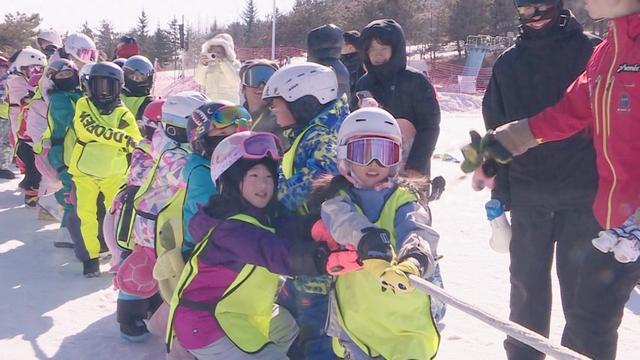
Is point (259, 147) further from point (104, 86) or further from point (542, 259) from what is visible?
point (104, 86)

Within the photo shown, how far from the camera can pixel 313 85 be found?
3646mm

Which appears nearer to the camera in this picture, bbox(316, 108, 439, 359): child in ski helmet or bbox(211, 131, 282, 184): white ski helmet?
bbox(316, 108, 439, 359): child in ski helmet

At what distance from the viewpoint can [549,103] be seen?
126 inches

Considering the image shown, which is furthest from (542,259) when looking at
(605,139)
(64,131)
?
(64,131)

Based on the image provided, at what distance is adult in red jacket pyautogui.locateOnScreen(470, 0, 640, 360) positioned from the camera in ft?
8.14

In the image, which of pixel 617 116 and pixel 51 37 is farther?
pixel 51 37

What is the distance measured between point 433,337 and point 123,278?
7.60 feet

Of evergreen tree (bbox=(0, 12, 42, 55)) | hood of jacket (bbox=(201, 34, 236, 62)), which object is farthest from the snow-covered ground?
evergreen tree (bbox=(0, 12, 42, 55))

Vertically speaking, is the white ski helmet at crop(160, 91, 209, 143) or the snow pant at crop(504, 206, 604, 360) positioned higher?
the white ski helmet at crop(160, 91, 209, 143)

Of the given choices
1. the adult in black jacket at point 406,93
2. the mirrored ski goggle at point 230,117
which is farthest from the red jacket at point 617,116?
the mirrored ski goggle at point 230,117

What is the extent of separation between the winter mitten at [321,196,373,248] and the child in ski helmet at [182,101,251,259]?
1.12 metres

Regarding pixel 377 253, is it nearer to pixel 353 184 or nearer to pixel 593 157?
pixel 353 184

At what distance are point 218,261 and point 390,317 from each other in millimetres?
870

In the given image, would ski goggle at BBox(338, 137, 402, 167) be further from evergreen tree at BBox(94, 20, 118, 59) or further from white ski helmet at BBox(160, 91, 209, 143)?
evergreen tree at BBox(94, 20, 118, 59)
